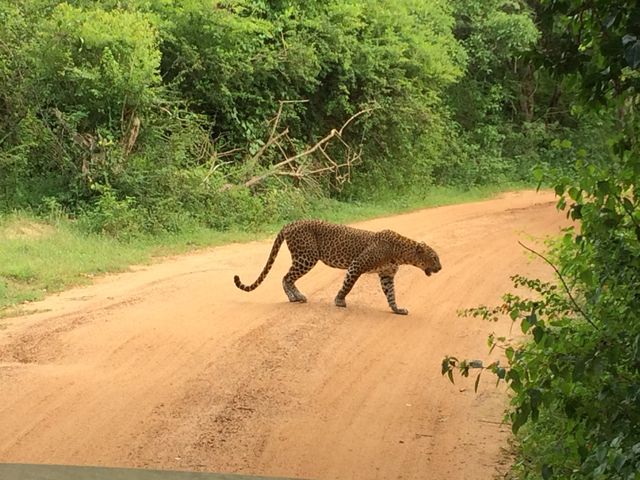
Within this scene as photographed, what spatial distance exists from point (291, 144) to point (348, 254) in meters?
9.57

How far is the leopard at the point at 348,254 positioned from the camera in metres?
11.0

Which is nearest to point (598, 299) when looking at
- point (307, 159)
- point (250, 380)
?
point (250, 380)

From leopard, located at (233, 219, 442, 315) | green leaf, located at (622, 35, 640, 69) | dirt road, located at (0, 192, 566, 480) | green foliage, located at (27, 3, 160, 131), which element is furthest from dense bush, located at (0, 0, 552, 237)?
green leaf, located at (622, 35, 640, 69)

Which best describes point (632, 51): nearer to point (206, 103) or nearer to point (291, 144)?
point (206, 103)

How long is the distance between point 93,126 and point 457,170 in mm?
12020

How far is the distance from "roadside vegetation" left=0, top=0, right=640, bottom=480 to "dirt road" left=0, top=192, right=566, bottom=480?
749 mm

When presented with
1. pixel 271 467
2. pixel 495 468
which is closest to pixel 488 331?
pixel 495 468

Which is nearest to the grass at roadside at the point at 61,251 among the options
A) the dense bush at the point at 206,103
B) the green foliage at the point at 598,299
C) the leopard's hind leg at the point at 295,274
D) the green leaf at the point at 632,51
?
the dense bush at the point at 206,103

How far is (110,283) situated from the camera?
11.9 m

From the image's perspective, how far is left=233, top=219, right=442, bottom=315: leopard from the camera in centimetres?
1104

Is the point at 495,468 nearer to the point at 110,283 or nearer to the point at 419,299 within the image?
the point at 419,299

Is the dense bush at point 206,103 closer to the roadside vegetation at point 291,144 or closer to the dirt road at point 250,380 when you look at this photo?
the roadside vegetation at point 291,144

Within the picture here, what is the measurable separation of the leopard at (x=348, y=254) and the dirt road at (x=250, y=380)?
25 cm

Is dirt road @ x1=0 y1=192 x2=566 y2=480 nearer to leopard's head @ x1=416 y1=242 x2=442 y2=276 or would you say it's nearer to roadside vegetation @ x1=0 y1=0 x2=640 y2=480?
leopard's head @ x1=416 y1=242 x2=442 y2=276
